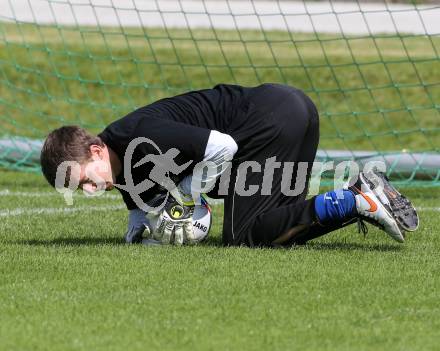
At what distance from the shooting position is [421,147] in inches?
382

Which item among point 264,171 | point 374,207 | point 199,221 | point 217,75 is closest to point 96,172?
point 199,221

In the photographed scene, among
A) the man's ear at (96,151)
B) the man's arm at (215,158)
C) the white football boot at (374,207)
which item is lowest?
the white football boot at (374,207)

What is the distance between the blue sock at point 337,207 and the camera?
16.3 feet

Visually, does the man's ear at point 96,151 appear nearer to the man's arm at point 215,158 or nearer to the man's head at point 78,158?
the man's head at point 78,158

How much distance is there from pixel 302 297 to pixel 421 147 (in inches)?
230

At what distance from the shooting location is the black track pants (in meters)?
5.14

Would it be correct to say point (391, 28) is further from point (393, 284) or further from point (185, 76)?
point (393, 284)

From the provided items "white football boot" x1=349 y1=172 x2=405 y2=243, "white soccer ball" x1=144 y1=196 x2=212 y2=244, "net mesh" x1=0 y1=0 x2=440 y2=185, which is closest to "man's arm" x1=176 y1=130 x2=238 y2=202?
"white soccer ball" x1=144 y1=196 x2=212 y2=244

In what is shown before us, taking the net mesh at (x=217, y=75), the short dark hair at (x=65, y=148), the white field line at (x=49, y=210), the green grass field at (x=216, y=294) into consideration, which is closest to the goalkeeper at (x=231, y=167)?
the short dark hair at (x=65, y=148)

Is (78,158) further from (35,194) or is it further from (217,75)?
(217,75)

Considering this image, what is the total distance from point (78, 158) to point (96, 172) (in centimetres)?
12

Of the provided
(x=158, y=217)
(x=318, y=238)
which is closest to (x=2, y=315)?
(x=158, y=217)

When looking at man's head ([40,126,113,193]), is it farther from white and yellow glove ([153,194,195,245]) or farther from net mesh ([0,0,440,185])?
net mesh ([0,0,440,185])

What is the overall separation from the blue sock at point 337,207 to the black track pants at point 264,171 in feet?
0.35
